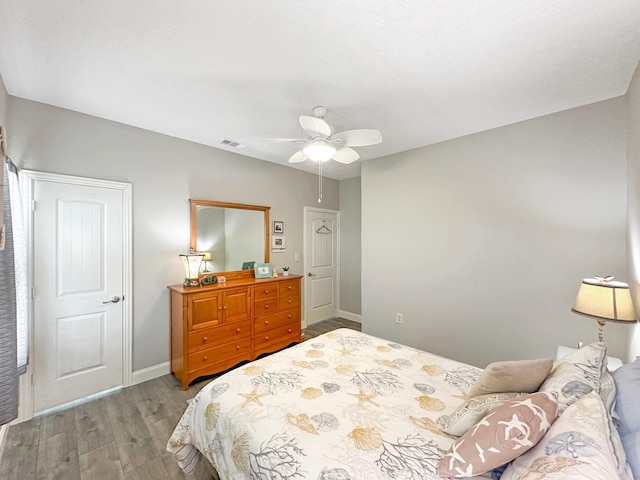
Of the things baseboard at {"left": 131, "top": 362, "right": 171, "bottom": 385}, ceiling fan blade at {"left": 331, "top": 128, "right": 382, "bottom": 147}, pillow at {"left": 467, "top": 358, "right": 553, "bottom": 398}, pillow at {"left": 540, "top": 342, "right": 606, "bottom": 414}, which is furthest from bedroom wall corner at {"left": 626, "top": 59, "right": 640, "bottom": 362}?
baseboard at {"left": 131, "top": 362, "right": 171, "bottom": 385}

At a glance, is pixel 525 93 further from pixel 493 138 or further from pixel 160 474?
pixel 160 474

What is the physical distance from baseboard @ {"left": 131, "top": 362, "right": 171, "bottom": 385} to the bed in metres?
1.55

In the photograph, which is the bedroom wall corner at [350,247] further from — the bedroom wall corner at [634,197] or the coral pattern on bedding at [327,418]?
the bedroom wall corner at [634,197]

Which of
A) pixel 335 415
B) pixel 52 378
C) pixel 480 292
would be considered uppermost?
pixel 480 292

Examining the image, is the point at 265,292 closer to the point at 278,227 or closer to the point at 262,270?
the point at 262,270

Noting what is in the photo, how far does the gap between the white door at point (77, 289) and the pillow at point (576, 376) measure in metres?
3.34

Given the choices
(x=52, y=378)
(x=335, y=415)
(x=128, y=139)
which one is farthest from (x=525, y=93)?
(x=52, y=378)

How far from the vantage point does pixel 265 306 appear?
3.43 metres

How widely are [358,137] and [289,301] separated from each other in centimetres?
243

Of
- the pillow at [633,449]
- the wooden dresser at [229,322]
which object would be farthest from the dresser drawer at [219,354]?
the pillow at [633,449]

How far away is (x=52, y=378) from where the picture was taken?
2.34 m

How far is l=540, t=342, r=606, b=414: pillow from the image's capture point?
1.05 meters

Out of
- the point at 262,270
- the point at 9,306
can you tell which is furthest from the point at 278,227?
the point at 9,306

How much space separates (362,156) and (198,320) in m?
2.83
